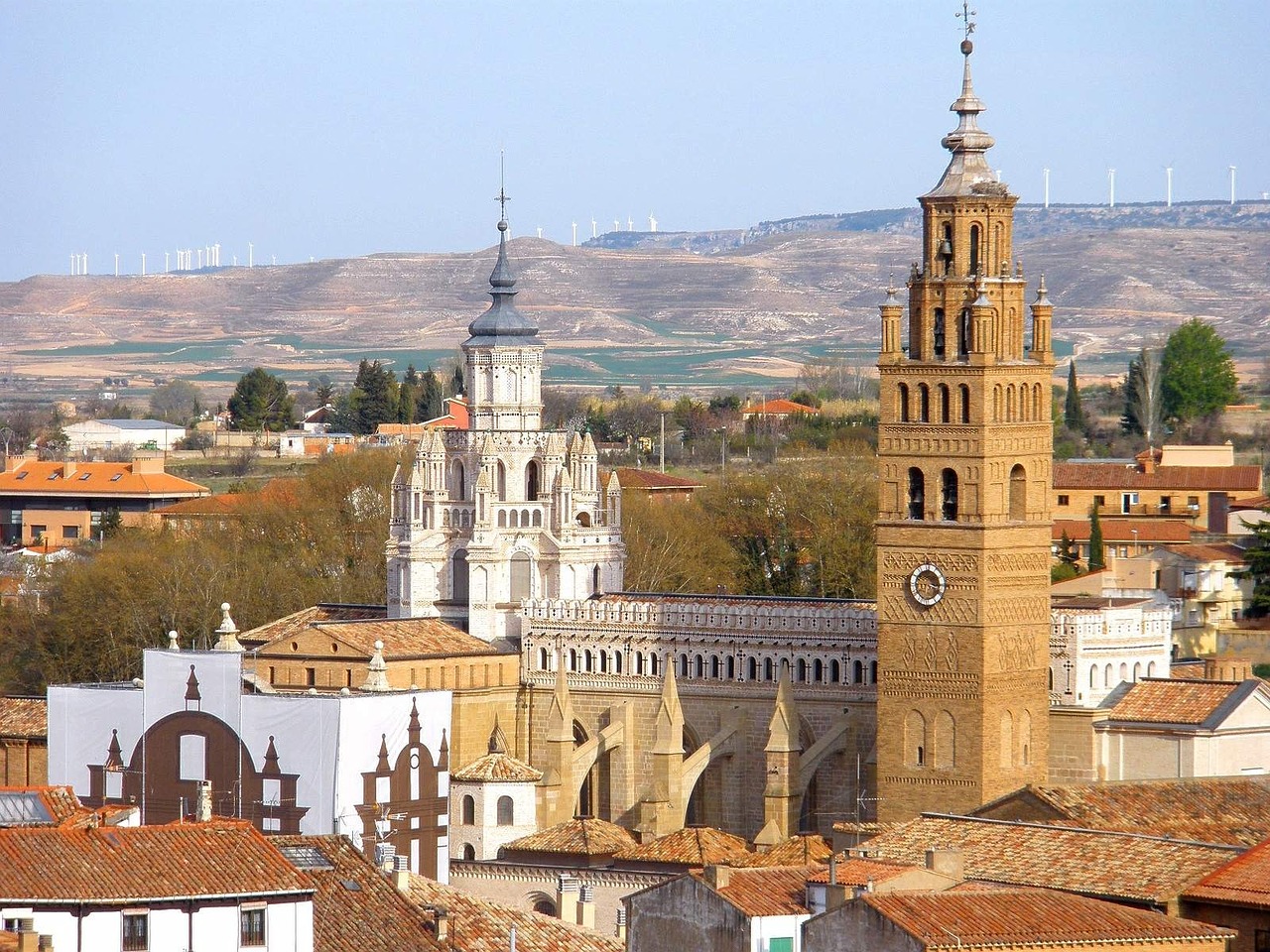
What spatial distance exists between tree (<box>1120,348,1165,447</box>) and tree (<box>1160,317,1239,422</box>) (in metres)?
0.73

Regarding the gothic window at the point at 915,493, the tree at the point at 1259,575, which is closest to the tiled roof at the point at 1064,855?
the gothic window at the point at 915,493

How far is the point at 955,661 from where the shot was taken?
6031 cm

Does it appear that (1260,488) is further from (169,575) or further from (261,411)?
(261,411)

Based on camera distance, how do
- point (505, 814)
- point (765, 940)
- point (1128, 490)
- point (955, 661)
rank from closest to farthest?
point (765, 940) → point (955, 661) → point (505, 814) → point (1128, 490)

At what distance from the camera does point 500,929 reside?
153 feet

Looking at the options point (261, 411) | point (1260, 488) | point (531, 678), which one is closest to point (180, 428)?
point (261, 411)

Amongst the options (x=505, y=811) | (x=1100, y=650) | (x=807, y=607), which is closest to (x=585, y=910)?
(x=505, y=811)

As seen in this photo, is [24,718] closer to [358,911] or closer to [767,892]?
[358,911]

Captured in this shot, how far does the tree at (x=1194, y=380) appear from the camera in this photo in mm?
144250

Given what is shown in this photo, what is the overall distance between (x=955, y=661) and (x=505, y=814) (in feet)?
31.7

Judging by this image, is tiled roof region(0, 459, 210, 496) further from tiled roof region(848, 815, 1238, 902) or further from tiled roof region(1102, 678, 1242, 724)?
tiled roof region(848, 815, 1238, 902)

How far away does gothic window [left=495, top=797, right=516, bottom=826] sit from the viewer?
65.4m

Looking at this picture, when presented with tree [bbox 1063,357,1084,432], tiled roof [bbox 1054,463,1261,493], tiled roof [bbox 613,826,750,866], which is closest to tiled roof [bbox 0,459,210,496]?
tiled roof [bbox 1054,463,1261,493]

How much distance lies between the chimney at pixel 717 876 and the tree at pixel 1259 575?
4656cm
